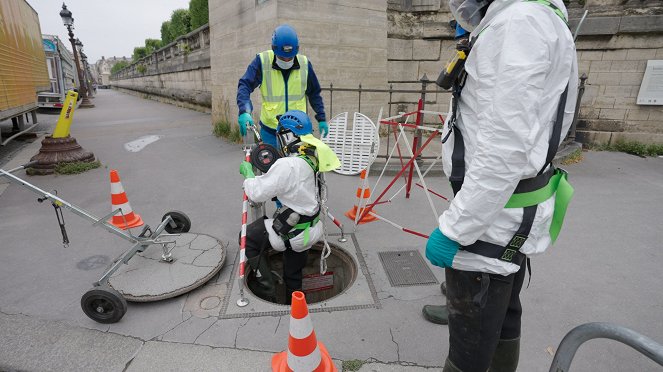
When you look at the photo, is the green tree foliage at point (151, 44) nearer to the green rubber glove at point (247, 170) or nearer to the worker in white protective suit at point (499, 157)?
the green rubber glove at point (247, 170)

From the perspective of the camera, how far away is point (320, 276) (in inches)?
140

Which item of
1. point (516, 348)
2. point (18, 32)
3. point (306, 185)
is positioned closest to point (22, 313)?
point (306, 185)

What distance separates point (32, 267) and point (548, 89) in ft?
13.7

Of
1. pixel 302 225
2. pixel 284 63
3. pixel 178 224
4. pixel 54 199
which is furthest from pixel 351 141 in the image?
pixel 54 199

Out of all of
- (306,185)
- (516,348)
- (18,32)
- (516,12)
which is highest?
(18,32)

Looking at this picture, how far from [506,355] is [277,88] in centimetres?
307

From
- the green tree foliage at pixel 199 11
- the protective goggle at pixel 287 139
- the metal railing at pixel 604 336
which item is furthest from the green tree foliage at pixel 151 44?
the metal railing at pixel 604 336

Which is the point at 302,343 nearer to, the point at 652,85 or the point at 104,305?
the point at 104,305

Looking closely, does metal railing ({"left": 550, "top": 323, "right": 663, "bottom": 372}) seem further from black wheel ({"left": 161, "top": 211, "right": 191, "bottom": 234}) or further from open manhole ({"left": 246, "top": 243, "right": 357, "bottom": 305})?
black wheel ({"left": 161, "top": 211, "right": 191, "bottom": 234})

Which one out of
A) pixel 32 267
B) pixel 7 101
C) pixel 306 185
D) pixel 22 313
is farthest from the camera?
pixel 7 101

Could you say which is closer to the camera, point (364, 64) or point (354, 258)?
point (354, 258)

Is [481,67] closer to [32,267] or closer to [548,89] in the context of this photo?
[548,89]

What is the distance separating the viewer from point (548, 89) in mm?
1282

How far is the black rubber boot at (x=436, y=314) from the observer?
8.24 ft
